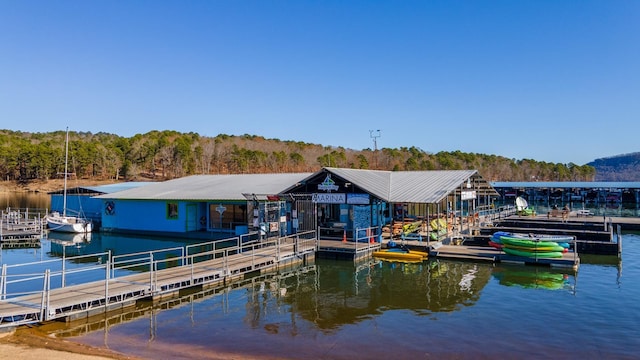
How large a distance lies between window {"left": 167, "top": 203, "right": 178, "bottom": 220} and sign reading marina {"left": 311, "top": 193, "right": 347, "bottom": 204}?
12532 mm

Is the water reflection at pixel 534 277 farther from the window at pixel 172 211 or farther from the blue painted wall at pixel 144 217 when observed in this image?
the window at pixel 172 211

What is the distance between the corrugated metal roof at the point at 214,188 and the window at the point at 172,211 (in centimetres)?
76

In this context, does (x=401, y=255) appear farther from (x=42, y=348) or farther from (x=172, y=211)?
(x=172, y=211)

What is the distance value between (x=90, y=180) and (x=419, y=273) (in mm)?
78327

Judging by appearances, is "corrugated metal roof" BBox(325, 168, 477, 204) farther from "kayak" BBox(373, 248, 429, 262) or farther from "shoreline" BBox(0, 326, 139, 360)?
"shoreline" BBox(0, 326, 139, 360)

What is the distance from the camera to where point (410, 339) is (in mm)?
11922

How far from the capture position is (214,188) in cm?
3475

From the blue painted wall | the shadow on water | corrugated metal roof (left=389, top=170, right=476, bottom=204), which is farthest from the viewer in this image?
the blue painted wall

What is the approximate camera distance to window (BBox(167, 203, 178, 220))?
33.2 metres

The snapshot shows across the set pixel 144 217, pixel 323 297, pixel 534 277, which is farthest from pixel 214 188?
pixel 534 277

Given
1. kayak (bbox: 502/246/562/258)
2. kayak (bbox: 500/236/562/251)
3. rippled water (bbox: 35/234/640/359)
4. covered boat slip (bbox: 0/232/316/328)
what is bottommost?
rippled water (bbox: 35/234/640/359)

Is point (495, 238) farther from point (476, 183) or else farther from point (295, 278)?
point (295, 278)

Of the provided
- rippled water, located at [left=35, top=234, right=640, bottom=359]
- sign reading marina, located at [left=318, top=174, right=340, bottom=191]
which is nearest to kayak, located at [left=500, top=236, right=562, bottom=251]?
rippled water, located at [left=35, top=234, right=640, bottom=359]

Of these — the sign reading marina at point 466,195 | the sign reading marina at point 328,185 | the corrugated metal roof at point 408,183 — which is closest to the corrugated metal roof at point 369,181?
the corrugated metal roof at point 408,183
